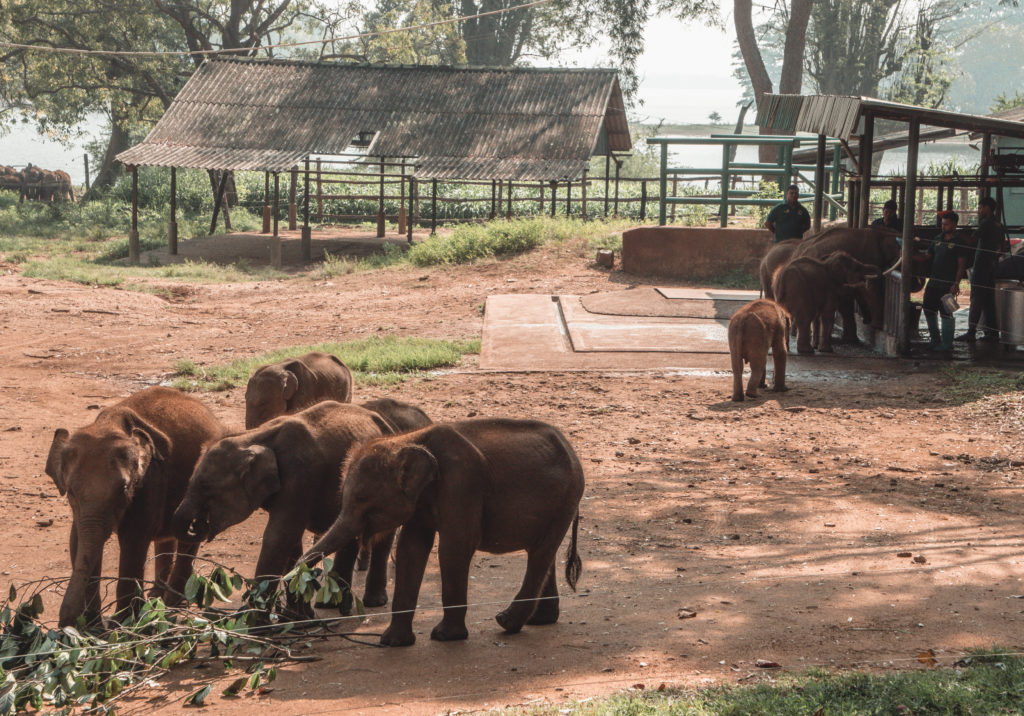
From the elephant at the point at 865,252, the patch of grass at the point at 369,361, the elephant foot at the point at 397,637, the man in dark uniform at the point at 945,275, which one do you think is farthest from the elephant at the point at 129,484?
the elephant at the point at 865,252

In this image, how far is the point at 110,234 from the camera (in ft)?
115

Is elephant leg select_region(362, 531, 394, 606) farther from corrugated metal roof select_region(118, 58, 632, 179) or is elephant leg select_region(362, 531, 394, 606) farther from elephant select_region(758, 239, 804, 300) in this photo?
corrugated metal roof select_region(118, 58, 632, 179)

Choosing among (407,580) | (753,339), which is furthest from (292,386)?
(753,339)

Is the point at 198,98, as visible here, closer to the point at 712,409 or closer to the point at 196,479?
the point at 712,409

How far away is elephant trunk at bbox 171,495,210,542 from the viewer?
6.09m

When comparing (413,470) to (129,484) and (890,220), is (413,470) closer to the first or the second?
(129,484)

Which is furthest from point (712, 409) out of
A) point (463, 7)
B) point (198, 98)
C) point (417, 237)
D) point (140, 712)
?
point (463, 7)

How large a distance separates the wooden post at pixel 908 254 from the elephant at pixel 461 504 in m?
9.32

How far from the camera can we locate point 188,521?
611 cm

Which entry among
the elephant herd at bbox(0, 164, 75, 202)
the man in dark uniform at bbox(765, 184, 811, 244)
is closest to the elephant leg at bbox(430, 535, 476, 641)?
the man in dark uniform at bbox(765, 184, 811, 244)

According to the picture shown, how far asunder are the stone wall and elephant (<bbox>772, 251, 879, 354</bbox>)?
20.9 ft

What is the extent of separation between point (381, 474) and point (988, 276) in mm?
11057

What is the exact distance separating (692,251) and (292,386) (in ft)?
46.7

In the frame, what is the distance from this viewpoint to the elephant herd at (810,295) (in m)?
12.5
